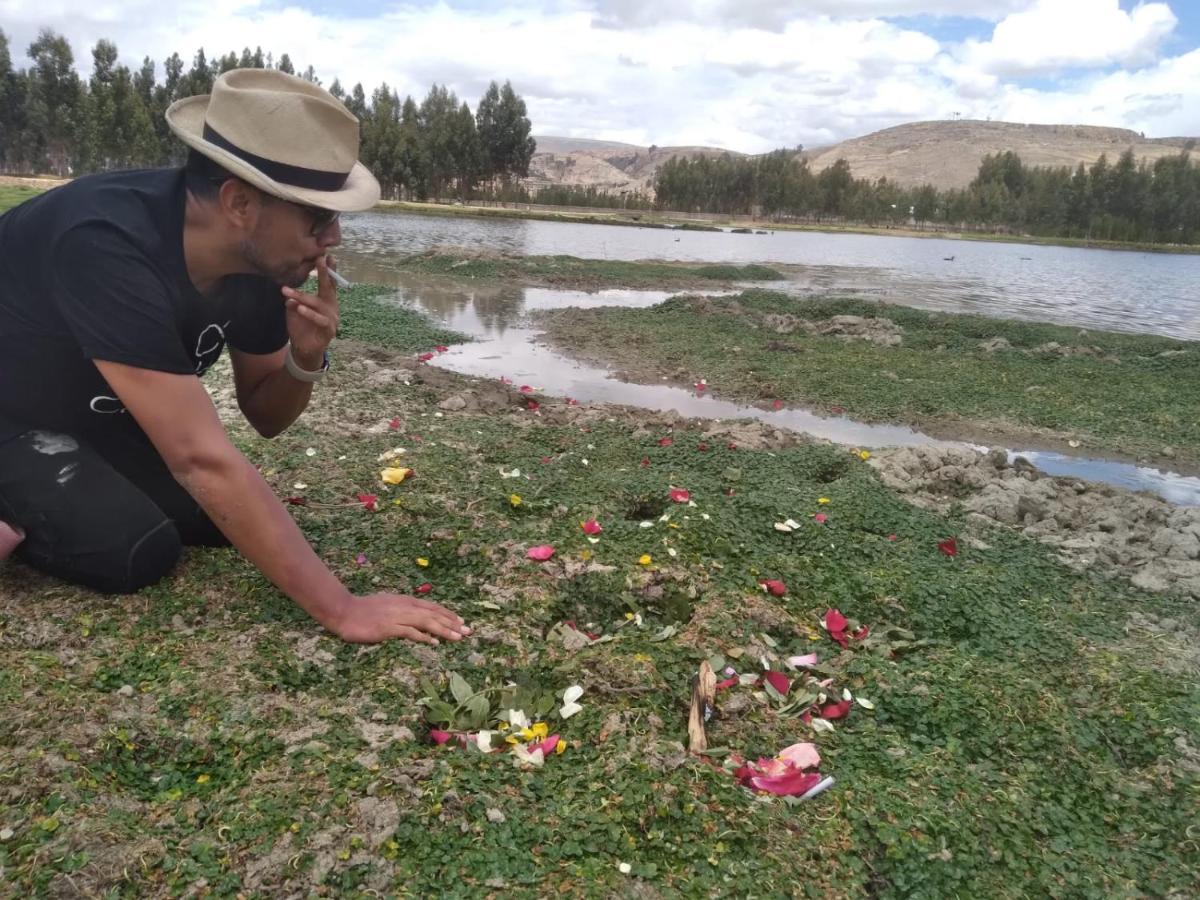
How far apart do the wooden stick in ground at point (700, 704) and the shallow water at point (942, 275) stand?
19.1 meters

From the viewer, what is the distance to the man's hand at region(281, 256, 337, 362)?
306cm

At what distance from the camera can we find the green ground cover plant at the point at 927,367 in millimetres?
10086

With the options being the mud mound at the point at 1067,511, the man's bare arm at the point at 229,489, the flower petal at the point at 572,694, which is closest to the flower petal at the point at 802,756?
the flower petal at the point at 572,694

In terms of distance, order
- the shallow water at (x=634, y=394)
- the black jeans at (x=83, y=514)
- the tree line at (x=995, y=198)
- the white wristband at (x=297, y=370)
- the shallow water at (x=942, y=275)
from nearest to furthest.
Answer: the black jeans at (x=83, y=514), the white wristband at (x=297, y=370), the shallow water at (x=634, y=394), the shallow water at (x=942, y=275), the tree line at (x=995, y=198)

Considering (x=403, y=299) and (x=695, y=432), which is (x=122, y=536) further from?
(x=403, y=299)

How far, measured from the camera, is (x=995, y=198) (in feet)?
325

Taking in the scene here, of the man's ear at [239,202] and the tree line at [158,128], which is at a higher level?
the tree line at [158,128]

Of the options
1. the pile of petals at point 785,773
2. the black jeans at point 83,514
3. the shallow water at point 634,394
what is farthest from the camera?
the shallow water at point 634,394

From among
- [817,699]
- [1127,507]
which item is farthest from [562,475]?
[1127,507]

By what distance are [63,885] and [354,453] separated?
3.76 m

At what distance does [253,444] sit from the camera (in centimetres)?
537

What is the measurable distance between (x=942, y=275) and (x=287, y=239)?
132 feet

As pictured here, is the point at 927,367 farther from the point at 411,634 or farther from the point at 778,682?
the point at 411,634

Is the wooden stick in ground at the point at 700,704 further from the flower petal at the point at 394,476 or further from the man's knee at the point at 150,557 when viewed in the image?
the flower petal at the point at 394,476
